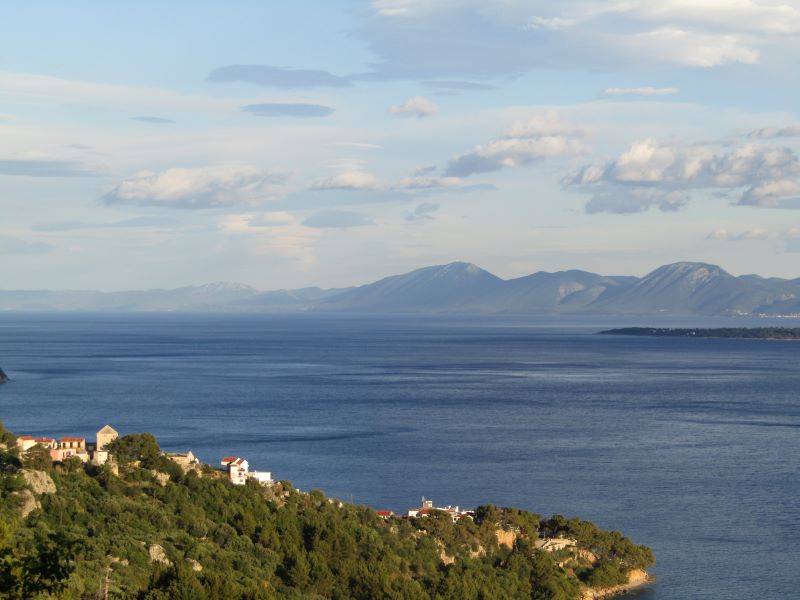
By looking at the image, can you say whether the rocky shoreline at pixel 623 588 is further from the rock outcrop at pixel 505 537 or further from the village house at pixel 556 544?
the rock outcrop at pixel 505 537

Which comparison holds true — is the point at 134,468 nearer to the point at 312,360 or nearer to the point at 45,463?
the point at 45,463

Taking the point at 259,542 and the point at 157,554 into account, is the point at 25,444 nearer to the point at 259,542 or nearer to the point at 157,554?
the point at 259,542

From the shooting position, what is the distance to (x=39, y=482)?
119 feet

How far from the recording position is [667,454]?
70000mm

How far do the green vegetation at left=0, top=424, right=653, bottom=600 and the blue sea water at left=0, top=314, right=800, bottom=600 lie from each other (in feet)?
16.0

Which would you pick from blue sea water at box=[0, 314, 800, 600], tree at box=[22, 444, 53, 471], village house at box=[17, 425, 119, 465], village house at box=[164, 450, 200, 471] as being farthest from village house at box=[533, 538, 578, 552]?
tree at box=[22, 444, 53, 471]

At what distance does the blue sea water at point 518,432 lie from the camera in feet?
162

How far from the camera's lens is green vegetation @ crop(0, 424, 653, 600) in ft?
99.0

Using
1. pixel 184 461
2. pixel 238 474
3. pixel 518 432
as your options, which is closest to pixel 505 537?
pixel 238 474

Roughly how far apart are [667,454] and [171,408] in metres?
43.2

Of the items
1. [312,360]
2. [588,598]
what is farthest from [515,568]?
[312,360]

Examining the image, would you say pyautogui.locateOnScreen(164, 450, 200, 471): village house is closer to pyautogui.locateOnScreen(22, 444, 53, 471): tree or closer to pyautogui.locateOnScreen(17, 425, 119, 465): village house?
pyautogui.locateOnScreen(17, 425, 119, 465): village house

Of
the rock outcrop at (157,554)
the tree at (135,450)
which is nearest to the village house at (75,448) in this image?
the tree at (135,450)

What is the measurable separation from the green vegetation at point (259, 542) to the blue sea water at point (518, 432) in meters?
4.88
